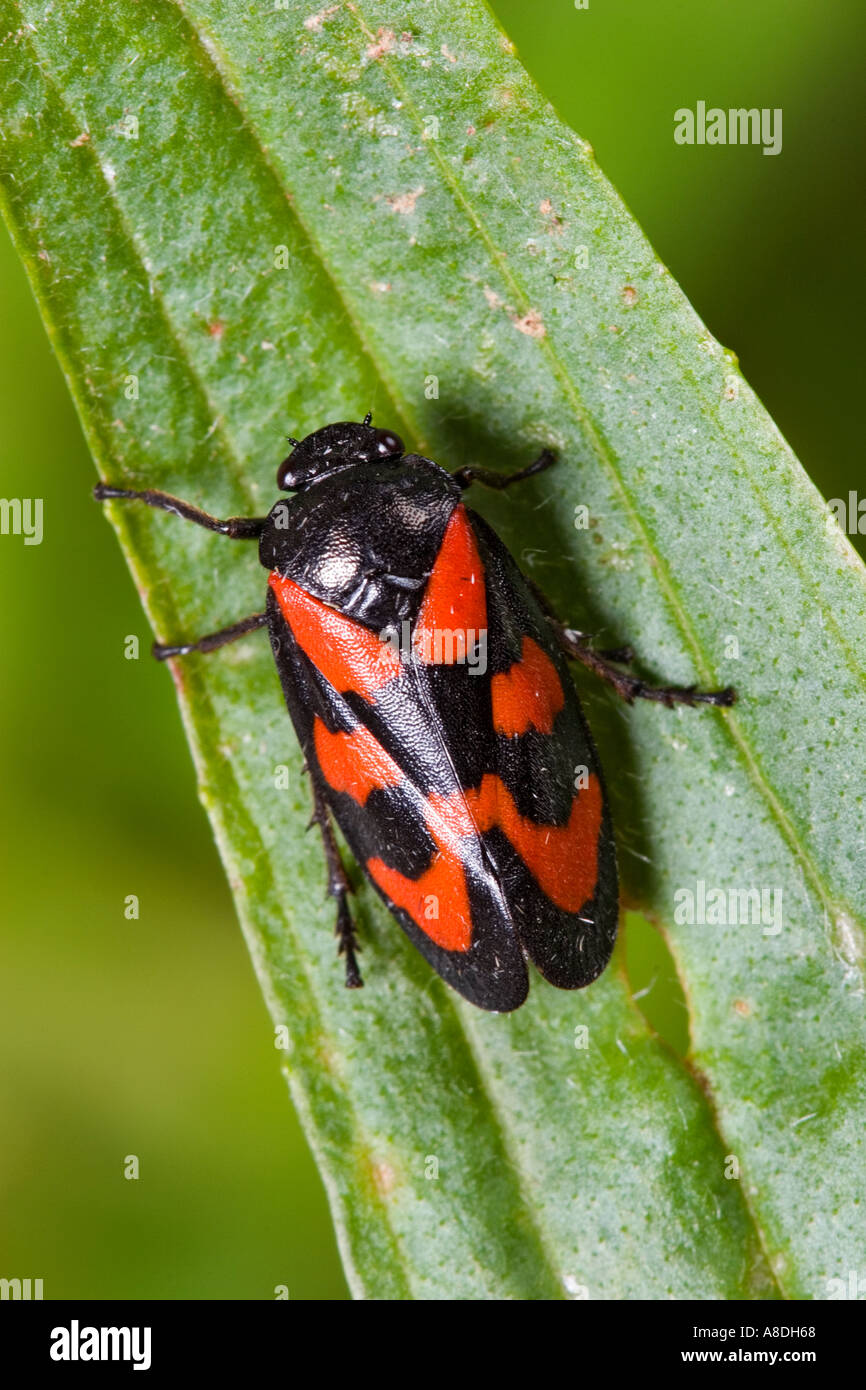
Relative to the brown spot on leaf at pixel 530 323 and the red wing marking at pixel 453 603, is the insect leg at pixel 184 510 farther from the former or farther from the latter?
the brown spot on leaf at pixel 530 323

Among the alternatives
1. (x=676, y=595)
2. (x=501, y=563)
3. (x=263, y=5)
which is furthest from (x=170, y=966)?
(x=263, y=5)

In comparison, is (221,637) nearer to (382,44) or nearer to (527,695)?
(527,695)

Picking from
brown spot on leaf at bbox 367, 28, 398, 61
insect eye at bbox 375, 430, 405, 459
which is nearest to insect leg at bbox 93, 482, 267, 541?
insect eye at bbox 375, 430, 405, 459

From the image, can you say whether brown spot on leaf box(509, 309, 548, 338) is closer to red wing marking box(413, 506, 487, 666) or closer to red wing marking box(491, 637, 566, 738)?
red wing marking box(413, 506, 487, 666)

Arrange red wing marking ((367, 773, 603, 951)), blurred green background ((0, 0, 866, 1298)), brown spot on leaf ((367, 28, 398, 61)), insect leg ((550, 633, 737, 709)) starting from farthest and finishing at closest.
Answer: blurred green background ((0, 0, 866, 1298)), insect leg ((550, 633, 737, 709)), red wing marking ((367, 773, 603, 951)), brown spot on leaf ((367, 28, 398, 61))

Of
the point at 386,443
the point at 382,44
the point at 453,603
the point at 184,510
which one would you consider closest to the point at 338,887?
the point at 453,603

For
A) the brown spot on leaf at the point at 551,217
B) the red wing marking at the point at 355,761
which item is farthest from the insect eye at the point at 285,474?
the brown spot on leaf at the point at 551,217

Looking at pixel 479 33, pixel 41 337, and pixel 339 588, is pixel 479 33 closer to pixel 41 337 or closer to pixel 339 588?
pixel 339 588
